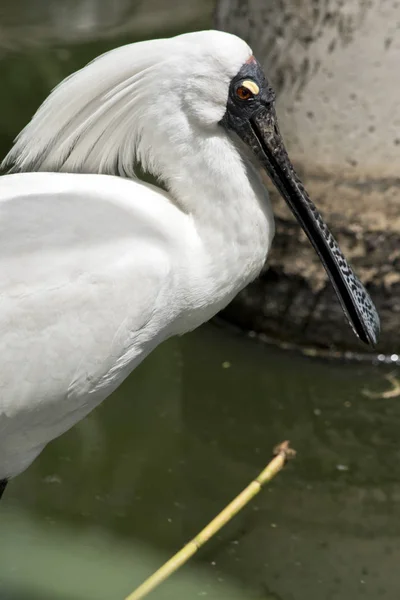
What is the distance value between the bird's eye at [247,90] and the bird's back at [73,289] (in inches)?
16.4

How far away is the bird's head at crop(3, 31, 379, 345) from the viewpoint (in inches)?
131

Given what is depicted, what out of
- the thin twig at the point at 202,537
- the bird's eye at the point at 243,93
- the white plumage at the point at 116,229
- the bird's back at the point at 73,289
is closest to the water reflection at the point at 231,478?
the thin twig at the point at 202,537

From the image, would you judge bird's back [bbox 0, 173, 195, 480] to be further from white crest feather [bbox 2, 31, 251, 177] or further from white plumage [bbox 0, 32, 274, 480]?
white crest feather [bbox 2, 31, 251, 177]

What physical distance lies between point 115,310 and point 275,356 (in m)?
2.16

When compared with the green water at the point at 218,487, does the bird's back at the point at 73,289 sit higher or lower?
higher

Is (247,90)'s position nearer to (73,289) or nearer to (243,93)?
(243,93)

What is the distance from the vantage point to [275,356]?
5.33 meters

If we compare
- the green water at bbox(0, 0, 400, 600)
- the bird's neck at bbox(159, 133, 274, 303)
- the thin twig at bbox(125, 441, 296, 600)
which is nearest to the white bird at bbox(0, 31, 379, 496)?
the bird's neck at bbox(159, 133, 274, 303)

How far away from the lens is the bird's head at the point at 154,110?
333cm

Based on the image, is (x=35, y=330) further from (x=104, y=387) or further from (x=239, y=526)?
(x=239, y=526)

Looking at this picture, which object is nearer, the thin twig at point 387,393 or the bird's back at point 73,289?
the bird's back at point 73,289

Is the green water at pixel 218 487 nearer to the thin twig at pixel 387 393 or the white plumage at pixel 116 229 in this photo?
the thin twig at pixel 387 393

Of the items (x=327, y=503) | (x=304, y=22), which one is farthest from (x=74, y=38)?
(x=327, y=503)

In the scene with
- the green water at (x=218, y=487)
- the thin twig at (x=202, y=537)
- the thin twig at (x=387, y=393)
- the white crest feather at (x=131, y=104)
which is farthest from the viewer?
the thin twig at (x=387, y=393)
